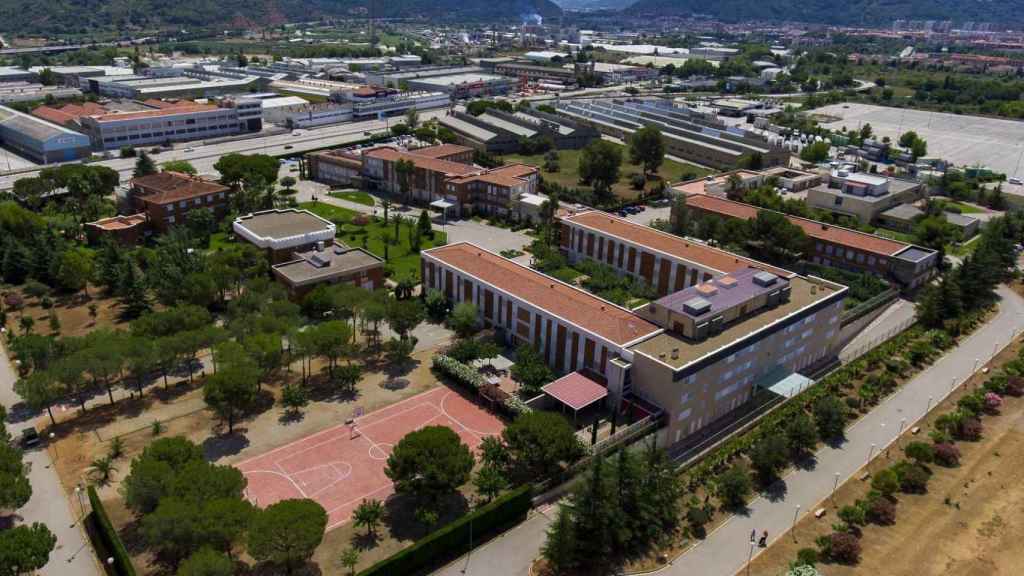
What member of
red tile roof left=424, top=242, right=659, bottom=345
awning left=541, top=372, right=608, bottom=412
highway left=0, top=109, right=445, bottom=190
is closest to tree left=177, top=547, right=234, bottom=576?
awning left=541, top=372, right=608, bottom=412

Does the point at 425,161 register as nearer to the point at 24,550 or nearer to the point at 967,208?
the point at 24,550

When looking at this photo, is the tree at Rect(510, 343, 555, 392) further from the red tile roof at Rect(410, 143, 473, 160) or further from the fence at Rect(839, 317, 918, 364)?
the red tile roof at Rect(410, 143, 473, 160)

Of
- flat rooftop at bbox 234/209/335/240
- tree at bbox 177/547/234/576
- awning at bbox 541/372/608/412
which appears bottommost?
awning at bbox 541/372/608/412

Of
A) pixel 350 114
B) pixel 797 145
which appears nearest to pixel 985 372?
pixel 797 145

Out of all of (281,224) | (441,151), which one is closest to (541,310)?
(281,224)

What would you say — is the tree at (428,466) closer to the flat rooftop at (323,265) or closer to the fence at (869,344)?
the flat rooftop at (323,265)

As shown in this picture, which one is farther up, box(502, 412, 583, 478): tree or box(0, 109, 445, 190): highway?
box(502, 412, 583, 478): tree

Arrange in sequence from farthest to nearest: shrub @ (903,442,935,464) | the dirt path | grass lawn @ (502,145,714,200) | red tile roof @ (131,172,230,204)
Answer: grass lawn @ (502,145,714,200), red tile roof @ (131,172,230,204), shrub @ (903,442,935,464), the dirt path
